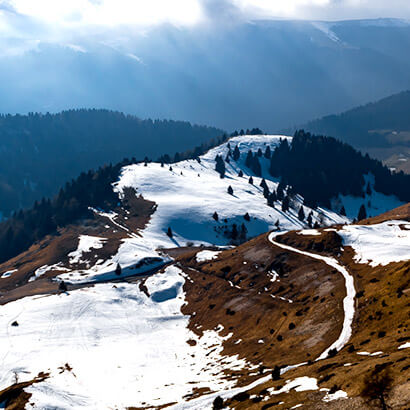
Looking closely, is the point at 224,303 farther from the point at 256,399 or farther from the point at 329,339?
the point at 256,399

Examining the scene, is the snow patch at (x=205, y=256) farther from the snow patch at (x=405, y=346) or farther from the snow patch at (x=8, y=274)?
the snow patch at (x=405, y=346)

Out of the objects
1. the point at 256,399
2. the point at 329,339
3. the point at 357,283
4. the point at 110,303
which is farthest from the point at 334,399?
the point at 110,303

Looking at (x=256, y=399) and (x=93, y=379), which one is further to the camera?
(x=93, y=379)

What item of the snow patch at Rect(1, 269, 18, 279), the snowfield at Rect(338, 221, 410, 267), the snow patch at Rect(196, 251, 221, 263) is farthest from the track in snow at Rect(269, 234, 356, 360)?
the snow patch at Rect(1, 269, 18, 279)

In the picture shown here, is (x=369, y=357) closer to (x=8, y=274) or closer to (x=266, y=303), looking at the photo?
(x=266, y=303)

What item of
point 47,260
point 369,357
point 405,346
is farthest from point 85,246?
point 405,346

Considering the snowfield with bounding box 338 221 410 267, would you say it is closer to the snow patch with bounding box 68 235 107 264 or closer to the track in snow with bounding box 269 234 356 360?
the track in snow with bounding box 269 234 356 360
